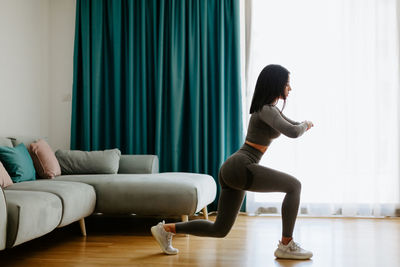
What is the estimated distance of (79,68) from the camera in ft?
15.4

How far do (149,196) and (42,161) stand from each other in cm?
107

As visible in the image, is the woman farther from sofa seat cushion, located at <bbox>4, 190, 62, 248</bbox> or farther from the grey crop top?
sofa seat cushion, located at <bbox>4, 190, 62, 248</bbox>

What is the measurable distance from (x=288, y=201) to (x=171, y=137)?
2.12 m

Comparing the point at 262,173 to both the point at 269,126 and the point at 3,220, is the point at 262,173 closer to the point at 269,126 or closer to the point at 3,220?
the point at 269,126

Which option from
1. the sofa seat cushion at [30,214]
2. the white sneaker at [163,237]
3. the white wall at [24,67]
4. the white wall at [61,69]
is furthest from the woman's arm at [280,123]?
the white wall at [61,69]

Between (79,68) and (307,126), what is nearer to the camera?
(307,126)

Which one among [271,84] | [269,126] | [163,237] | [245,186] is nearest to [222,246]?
[163,237]

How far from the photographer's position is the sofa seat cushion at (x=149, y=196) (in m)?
3.26

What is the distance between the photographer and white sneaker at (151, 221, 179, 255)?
2736mm

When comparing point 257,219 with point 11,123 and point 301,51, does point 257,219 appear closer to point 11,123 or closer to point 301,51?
point 301,51

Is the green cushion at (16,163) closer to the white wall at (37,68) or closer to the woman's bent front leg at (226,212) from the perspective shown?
the white wall at (37,68)

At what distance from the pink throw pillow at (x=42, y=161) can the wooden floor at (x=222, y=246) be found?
19.4 inches

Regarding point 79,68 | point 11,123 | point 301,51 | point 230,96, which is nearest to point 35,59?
point 79,68

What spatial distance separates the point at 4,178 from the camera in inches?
123
